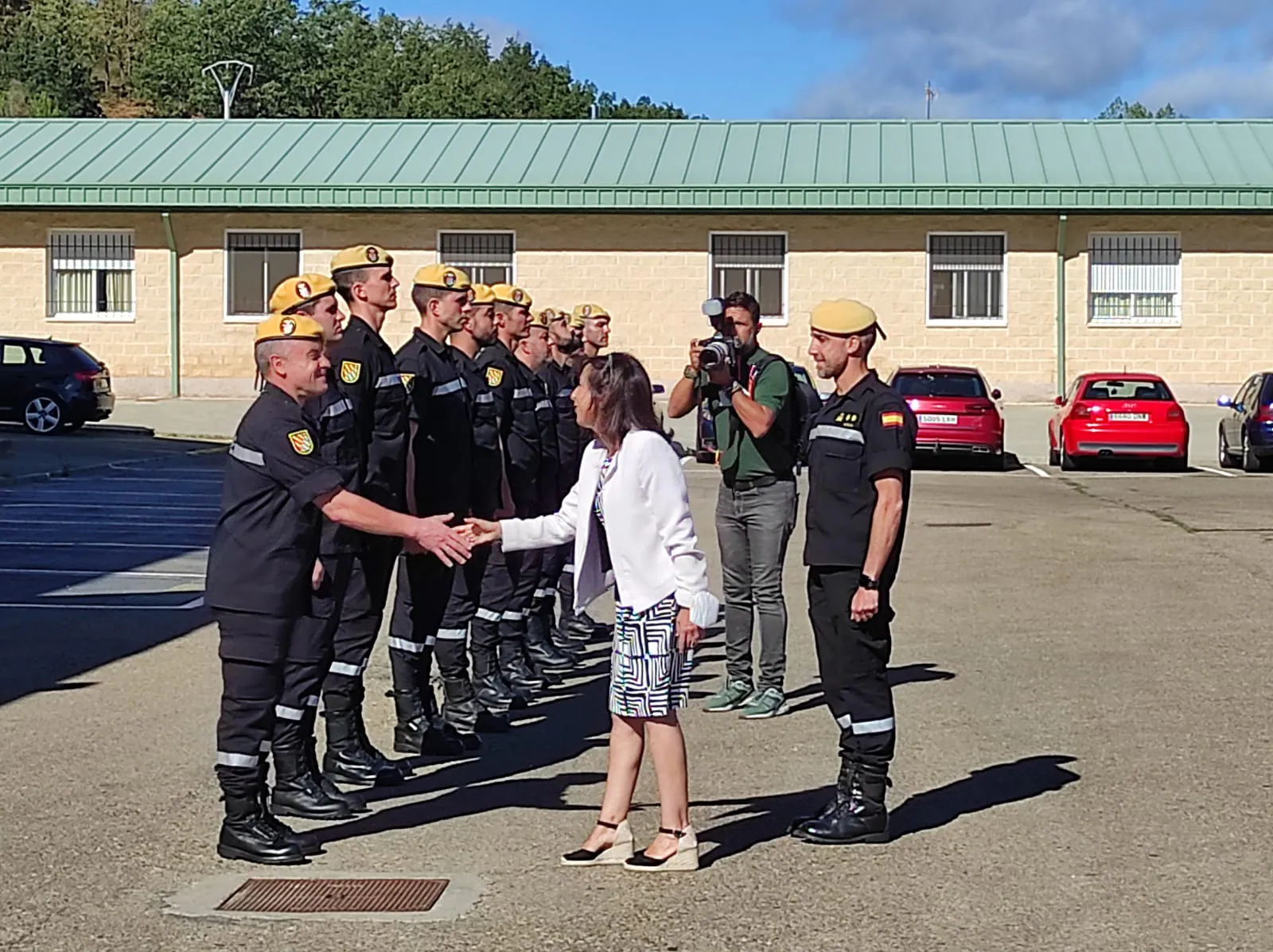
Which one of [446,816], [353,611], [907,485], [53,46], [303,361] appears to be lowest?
[446,816]

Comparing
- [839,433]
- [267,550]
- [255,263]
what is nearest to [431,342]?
[267,550]

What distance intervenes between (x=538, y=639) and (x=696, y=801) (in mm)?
3591

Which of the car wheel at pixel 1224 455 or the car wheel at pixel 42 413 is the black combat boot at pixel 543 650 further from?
the car wheel at pixel 42 413

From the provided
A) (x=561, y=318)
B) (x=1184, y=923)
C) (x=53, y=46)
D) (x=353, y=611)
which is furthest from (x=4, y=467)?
(x=53, y=46)

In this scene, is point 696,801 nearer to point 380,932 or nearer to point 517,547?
point 517,547

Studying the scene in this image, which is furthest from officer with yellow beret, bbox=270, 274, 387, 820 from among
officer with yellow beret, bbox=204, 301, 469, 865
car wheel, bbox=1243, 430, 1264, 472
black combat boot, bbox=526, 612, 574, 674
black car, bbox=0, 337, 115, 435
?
black car, bbox=0, 337, 115, 435

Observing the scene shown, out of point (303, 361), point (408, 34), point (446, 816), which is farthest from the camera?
point (408, 34)

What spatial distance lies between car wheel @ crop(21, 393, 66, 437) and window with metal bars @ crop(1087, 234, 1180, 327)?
20.1 m

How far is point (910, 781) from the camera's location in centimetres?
821

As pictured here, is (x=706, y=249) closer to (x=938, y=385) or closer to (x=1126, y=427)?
(x=938, y=385)

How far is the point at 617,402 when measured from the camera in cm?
679

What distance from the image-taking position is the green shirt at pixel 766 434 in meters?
9.69

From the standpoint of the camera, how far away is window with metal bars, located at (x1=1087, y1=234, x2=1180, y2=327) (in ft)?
126

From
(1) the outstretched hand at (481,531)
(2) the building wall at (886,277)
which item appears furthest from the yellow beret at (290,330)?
(2) the building wall at (886,277)
